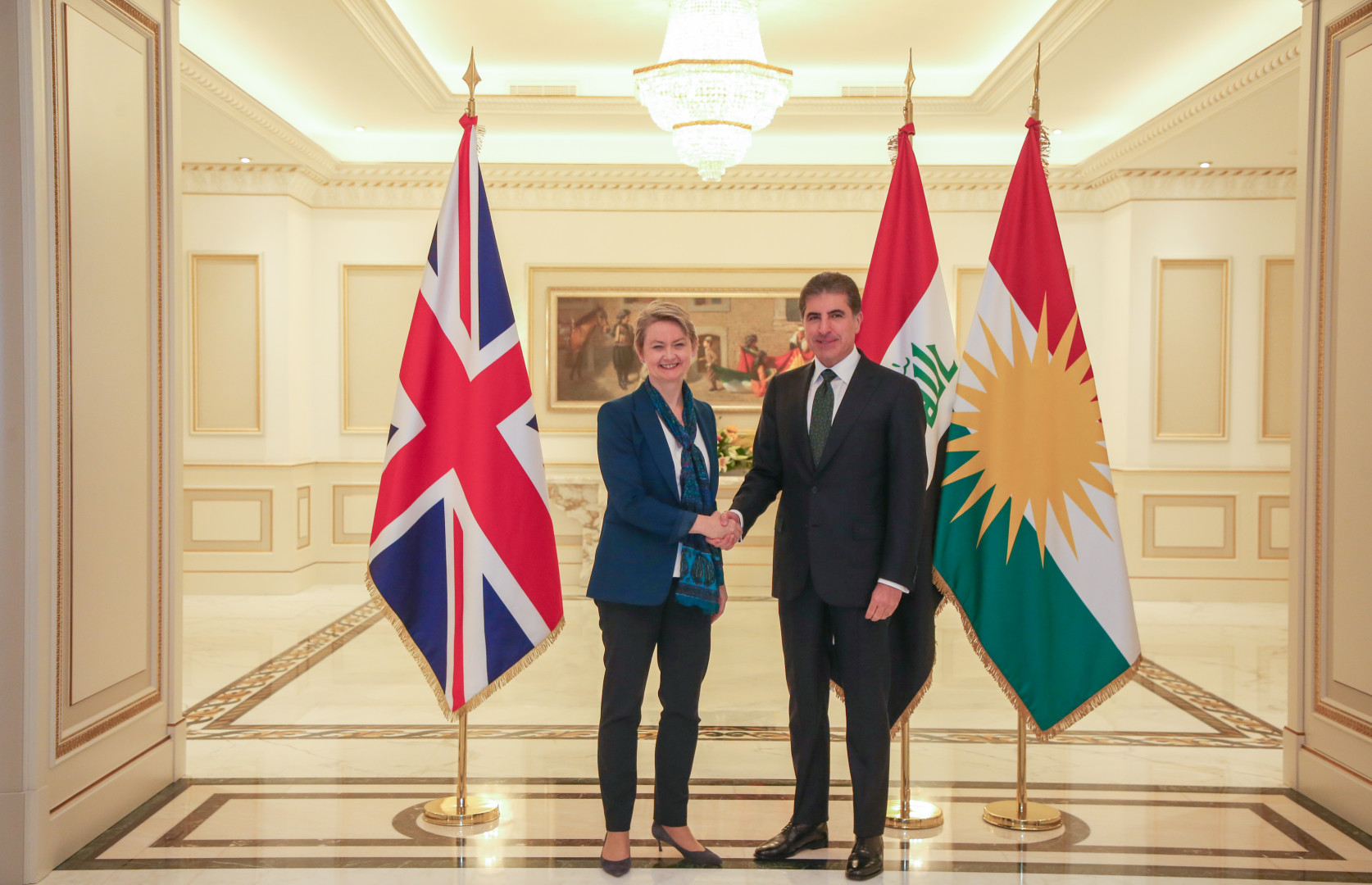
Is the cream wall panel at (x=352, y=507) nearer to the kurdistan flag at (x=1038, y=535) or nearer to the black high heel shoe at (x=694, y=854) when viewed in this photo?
the black high heel shoe at (x=694, y=854)

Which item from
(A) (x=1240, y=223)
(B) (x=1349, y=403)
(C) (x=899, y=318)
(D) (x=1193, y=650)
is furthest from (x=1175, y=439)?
(C) (x=899, y=318)

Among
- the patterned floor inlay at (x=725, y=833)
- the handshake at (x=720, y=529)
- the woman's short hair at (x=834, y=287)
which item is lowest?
the patterned floor inlay at (x=725, y=833)

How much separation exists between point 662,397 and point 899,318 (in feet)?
3.27

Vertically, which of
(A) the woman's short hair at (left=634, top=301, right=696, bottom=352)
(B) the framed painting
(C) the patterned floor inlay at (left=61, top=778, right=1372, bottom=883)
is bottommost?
(C) the patterned floor inlay at (left=61, top=778, right=1372, bottom=883)

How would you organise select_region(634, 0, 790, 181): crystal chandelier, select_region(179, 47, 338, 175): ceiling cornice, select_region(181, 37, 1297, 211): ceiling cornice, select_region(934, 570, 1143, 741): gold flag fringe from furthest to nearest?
select_region(181, 37, 1297, 211): ceiling cornice, select_region(179, 47, 338, 175): ceiling cornice, select_region(634, 0, 790, 181): crystal chandelier, select_region(934, 570, 1143, 741): gold flag fringe

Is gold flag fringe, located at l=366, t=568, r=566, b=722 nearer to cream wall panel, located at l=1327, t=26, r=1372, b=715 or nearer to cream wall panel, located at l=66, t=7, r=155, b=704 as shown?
cream wall panel, located at l=66, t=7, r=155, b=704

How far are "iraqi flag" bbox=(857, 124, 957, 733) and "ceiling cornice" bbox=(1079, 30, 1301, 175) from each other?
2521mm

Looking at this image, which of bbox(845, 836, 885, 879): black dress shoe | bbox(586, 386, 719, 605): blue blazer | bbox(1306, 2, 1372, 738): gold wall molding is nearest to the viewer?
bbox(586, 386, 719, 605): blue blazer

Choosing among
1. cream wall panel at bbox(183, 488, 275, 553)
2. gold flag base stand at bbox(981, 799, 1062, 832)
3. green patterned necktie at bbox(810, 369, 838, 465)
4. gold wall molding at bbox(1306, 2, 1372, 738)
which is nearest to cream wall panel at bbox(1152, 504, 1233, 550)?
gold wall molding at bbox(1306, 2, 1372, 738)

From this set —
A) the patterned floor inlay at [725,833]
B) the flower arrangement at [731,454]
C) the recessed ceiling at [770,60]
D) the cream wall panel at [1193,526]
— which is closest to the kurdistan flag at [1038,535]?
the patterned floor inlay at [725,833]

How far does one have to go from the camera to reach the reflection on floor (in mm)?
3016

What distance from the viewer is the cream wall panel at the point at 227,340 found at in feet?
25.6

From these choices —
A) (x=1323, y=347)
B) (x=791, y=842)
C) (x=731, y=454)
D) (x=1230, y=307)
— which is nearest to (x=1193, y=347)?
(x=1230, y=307)

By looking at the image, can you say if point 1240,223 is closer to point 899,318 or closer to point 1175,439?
point 1175,439
